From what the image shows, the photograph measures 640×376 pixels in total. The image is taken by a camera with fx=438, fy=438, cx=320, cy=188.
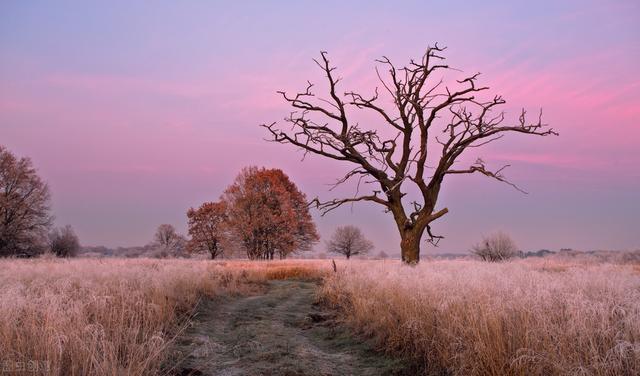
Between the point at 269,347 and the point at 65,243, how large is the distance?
43564 millimetres

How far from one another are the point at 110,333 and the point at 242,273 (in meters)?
14.6

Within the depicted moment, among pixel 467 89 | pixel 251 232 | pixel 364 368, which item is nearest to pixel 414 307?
pixel 364 368

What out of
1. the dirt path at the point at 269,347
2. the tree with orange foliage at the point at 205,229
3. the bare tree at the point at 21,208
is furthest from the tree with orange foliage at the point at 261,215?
the dirt path at the point at 269,347

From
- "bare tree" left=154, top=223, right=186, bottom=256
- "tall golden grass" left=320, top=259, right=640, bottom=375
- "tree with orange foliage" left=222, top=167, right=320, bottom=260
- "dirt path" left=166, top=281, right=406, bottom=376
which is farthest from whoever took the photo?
"bare tree" left=154, top=223, right=186, bottom=256

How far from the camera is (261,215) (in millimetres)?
40875

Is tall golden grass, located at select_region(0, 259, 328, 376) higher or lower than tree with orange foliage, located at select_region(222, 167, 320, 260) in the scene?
lower

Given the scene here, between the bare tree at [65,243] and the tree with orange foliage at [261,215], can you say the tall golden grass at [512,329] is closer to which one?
the tree with orange foliage at [261,215]

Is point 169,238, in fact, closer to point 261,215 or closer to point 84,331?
point 261,215

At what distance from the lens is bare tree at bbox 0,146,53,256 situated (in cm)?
3444

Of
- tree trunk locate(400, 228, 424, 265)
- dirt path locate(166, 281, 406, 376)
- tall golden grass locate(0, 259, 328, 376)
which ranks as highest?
tree trunk locate(400, 228, 424, 265)

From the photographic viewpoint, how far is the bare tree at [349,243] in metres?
57.0

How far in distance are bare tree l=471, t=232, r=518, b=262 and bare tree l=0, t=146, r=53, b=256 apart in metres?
34.0

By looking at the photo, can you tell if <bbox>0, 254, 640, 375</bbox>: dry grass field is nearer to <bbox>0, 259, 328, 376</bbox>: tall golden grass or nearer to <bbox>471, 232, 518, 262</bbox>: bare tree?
<bbox>0, 259, 328, 376</bbox>: tall golden grass

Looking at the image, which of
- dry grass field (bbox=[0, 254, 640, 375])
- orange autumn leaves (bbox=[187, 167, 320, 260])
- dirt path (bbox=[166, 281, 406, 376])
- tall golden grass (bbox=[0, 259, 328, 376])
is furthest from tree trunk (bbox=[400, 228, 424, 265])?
orange autumn leaves (bbox=[187, 167, 320, 260])
